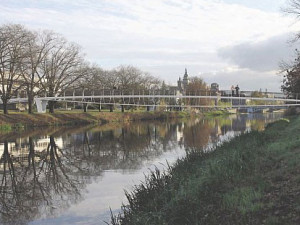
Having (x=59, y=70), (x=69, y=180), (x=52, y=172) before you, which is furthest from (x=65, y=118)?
(x=69, y=180)

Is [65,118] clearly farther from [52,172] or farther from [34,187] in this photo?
[34,187]

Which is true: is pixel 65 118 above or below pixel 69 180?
above

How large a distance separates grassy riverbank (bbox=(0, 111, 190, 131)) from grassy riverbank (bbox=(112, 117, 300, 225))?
1402 inches

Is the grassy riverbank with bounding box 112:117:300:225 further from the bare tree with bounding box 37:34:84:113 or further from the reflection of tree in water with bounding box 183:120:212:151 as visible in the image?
the bare tree with bounding box 37:34:84:113

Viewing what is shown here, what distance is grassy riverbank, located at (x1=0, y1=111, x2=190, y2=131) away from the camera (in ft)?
144

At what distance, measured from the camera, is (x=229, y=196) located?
7.42 metres

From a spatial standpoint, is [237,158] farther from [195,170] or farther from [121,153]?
[121,153]

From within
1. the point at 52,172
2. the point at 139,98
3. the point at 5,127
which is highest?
the point at 139,98

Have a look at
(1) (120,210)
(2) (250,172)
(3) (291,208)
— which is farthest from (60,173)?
(3) (291,208)

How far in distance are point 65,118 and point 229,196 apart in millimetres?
48643

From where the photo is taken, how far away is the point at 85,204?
36.7 feet

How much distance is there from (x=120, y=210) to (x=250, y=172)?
3.90 metres

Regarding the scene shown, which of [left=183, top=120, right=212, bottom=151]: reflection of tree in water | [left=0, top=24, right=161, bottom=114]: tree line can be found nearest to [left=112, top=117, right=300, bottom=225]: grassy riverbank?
[left=183, top=120, right=212, bottom=151]: reflection of tree in water

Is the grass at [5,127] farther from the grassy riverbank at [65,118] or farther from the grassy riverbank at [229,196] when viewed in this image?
the grassy riverbank at [229,196]
